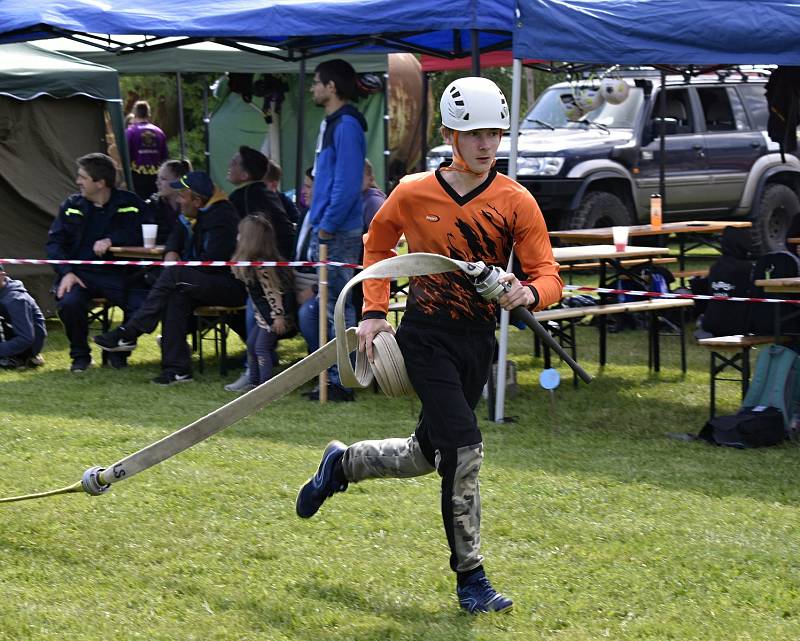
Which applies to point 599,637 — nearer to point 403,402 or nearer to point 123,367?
point 403,402

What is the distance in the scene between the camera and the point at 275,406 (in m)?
8.79

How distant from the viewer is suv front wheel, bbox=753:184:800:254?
16.7 meters

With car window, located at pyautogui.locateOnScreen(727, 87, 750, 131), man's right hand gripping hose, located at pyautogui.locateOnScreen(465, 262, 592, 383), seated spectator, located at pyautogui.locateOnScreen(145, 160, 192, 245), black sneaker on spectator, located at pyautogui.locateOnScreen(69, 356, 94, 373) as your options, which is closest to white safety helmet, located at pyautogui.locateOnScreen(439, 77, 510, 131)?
man's right hand gripping hose, located at pyautogui.locateOnScreen(465, 262, 592, 383)

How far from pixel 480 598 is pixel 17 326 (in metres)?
6.57

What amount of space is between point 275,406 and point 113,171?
2922mm

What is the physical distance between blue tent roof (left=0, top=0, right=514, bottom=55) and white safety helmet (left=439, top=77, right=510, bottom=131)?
410cm

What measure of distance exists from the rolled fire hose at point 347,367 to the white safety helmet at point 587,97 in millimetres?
Result: 11634

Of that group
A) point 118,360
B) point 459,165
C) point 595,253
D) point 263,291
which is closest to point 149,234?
point 118,360

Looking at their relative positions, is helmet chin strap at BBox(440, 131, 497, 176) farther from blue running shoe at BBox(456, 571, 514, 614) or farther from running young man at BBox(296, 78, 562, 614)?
blue running shoe at BBox(456, 571, 514, 614)

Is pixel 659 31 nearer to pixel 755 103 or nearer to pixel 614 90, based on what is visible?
pixel 614 90

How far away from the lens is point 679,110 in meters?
16.2

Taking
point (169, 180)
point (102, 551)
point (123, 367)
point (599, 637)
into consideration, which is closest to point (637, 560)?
point (599, 637)

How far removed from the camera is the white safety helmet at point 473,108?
4426 mm

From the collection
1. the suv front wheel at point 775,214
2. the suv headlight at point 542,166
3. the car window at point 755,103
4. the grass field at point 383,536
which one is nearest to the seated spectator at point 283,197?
the grass field at point 383,536
